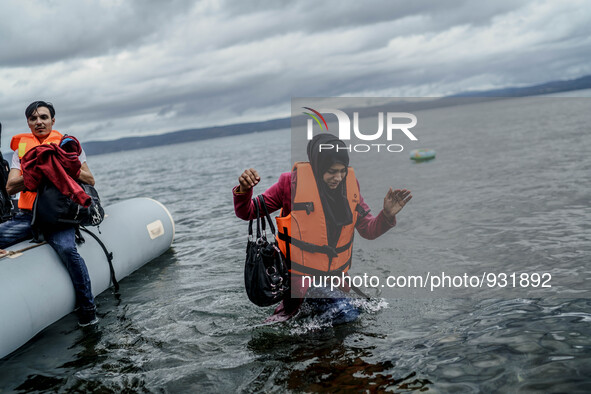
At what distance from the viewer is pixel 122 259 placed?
7.55 m

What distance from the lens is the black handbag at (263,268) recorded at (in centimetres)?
458

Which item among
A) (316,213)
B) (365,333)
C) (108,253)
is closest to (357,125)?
(316,213)

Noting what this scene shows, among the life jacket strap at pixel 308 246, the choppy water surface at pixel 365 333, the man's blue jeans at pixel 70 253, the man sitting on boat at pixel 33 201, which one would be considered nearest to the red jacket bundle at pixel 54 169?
the man sitting on boat at pixel 33 201

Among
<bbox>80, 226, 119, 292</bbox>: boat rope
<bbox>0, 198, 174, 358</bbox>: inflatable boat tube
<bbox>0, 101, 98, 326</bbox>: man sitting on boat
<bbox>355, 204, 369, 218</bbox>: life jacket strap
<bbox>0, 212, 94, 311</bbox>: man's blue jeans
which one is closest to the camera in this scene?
<bbox>355, 204, 369, 218</bbox>: life jacket strap

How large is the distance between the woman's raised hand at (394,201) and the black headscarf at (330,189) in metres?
0.42

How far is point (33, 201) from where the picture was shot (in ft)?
19.1

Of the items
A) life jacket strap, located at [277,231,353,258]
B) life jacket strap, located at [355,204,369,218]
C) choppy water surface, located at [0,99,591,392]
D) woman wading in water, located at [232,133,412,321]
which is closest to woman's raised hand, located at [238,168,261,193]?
woman wading in water, located at [232,133,412,321]

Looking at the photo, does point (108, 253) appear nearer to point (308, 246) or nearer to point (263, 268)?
point (263, 268)

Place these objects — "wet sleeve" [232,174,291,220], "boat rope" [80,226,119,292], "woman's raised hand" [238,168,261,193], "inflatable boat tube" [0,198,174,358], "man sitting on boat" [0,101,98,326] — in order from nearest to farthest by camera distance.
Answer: "woman's raised hand" [238,168,261,193] < "wet sleeve" [232,174,291,220] < "inflatable boat tube" [0,198,174,358] < "man sitting on boat" [0,101,98,326] < "boat rope" [80,226,119,292]

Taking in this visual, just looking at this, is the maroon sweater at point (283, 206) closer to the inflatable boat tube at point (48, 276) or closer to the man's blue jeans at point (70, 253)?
the man's blue jeans at point (70, 253)

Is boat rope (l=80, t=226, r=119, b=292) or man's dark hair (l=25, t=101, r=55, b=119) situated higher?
man's dark hair (l=25, t=101, r=55, b=119)

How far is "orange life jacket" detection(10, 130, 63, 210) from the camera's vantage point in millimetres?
5809

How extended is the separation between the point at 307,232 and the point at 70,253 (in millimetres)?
3359

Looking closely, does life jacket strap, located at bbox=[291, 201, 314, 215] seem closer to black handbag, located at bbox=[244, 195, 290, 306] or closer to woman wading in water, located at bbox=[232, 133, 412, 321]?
woman wading in water, located at bbox=[232, 133, 412, 321]
